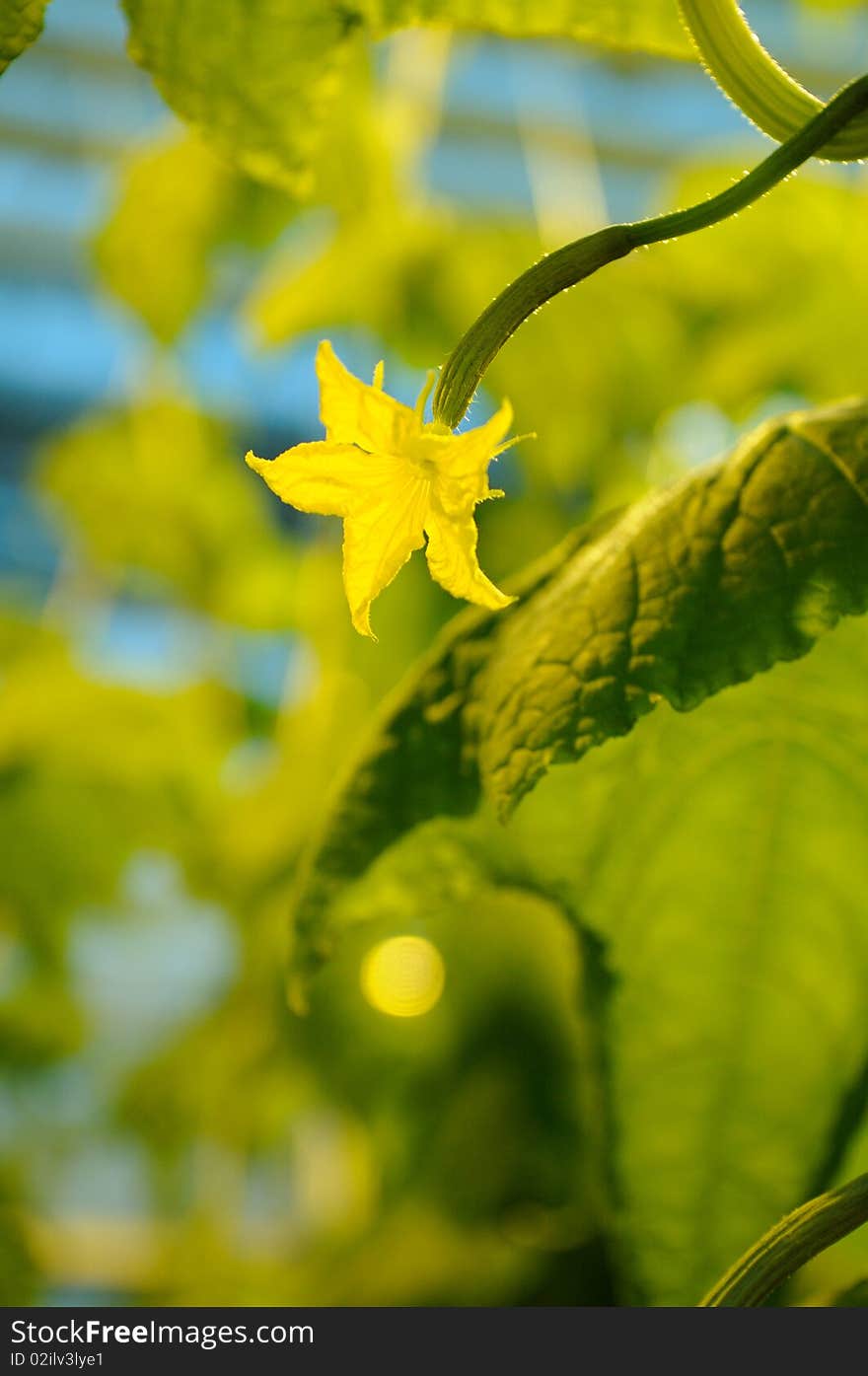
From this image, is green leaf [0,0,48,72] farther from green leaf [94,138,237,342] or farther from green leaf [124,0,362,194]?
green leaf [94,138,237,342]

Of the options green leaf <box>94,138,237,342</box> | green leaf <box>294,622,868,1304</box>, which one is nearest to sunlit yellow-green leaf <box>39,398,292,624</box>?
green leaf <box>94,138,237,342</box>

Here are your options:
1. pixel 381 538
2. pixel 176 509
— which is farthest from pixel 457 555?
pixel 176 509

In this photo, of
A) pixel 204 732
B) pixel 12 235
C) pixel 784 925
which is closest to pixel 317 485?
pixel 784 925

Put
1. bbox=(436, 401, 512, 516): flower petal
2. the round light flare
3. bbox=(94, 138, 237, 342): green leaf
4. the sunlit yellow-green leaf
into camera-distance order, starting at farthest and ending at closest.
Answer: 1. the sunlit yellow-green leaf
2. bbox=(94, 138, 237, 342): green leaf
3. the round light flare
4. bbox=(436, 401, 512, 516): flower petal

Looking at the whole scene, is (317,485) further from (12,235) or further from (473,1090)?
(12,235)

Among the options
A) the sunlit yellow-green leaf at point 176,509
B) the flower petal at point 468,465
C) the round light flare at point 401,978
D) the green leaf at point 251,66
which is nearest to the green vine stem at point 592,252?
the flower petal at point 468,465

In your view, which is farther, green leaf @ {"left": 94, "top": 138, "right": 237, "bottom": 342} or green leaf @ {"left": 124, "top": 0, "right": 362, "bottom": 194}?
green leaf @ {"left": 94, "top": 138, "right": 237, "bottom": 342}

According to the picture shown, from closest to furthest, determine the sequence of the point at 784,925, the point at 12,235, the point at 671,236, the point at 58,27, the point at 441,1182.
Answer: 1. the point at 671,236
2. the point at 784,925
3. the point at 441,1182
4. the point at 58,27
5. the point at 12,235
